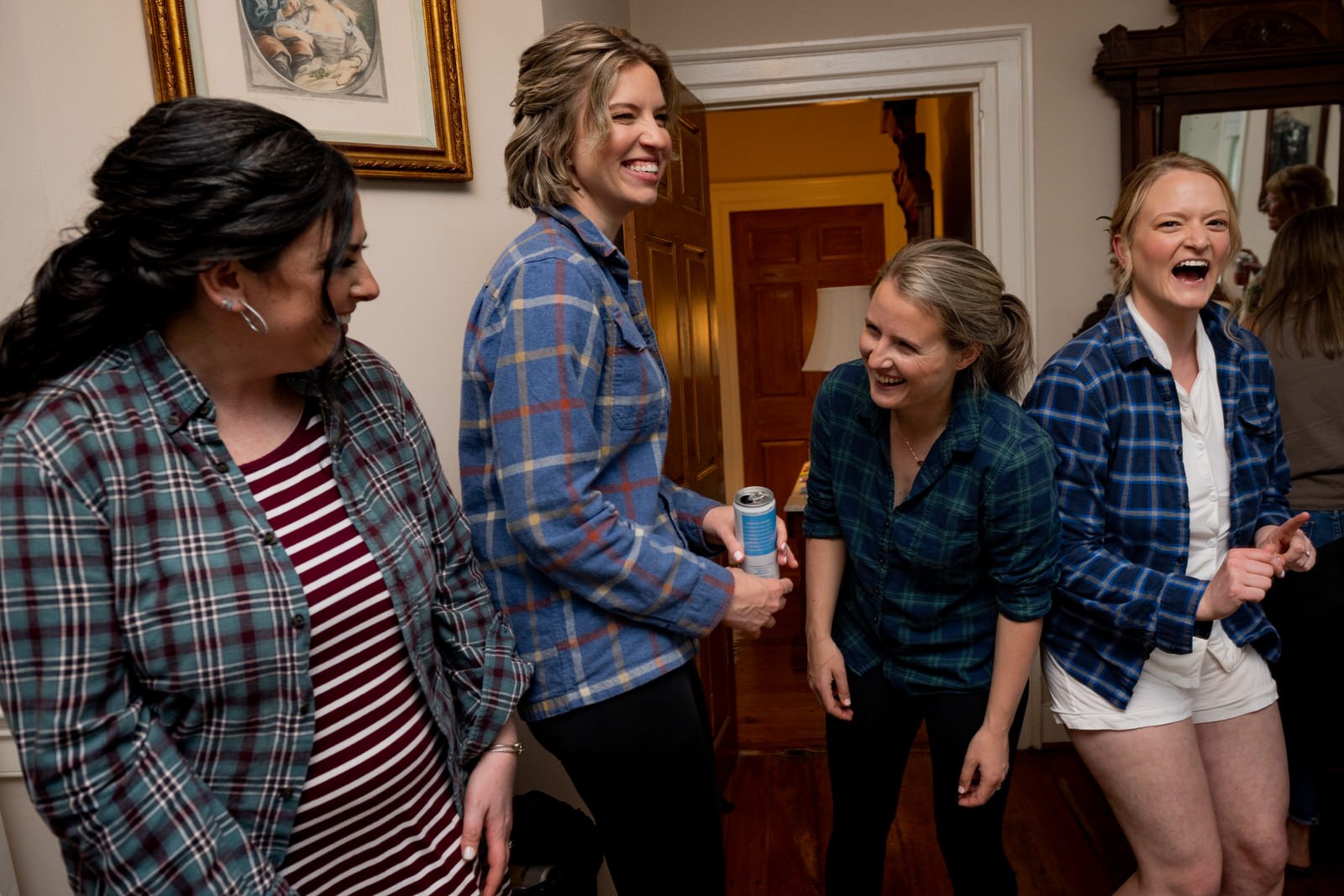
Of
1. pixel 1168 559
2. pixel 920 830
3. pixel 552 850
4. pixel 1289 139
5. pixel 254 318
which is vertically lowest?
pixel 920 830

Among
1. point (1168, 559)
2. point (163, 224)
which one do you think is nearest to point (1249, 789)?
point (1168, 559)

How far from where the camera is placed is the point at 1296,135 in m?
2.77

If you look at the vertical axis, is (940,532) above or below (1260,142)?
below

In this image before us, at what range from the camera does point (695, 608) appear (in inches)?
46.8

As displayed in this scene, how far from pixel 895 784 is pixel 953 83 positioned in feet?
7.16

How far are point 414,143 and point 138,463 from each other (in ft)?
3.45

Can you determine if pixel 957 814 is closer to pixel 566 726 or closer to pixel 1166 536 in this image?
pixel 1166 536

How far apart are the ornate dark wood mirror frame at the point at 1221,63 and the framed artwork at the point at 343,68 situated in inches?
79.8

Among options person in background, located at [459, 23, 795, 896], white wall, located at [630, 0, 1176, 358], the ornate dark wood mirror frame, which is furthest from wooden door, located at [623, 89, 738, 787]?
the ornate dark wood mirror frame

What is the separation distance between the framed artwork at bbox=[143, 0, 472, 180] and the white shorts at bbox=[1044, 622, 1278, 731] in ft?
4.75

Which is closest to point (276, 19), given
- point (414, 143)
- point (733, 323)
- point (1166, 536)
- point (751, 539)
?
point (414, 143)

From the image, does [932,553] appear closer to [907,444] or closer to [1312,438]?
[907,444]

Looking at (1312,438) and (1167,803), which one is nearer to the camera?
(1167,803)

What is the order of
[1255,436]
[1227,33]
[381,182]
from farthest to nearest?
[1227,33]
[381,182]
[1255,436]
